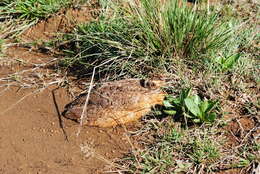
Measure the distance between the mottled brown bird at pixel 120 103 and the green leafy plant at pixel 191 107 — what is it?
0.13m

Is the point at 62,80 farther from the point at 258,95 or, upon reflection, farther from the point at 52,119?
the point at 258,95

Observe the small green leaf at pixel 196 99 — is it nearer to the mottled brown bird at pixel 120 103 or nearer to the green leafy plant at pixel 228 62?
the mottled brown bird at pixel 120 103

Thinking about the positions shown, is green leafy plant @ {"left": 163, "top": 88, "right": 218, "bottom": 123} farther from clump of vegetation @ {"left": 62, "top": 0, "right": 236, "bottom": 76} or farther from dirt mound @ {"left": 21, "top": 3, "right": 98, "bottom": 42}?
dirt mound @ {"left": 21, "top": 3, "right": 98, "bottom": 42}

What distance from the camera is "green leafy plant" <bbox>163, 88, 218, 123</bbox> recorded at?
9.21 ft

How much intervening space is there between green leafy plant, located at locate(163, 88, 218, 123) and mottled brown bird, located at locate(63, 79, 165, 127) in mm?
127

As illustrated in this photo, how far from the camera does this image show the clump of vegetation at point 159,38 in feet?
10.4

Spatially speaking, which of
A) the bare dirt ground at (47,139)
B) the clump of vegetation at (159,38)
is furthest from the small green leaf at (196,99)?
the bare dirt ground at (47,139)

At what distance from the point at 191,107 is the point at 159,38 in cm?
65

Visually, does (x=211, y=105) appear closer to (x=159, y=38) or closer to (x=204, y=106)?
(x=204, y=106)

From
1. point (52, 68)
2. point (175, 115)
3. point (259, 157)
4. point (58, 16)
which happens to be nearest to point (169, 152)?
point (175, 115)

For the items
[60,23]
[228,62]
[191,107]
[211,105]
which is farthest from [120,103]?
[60,23]

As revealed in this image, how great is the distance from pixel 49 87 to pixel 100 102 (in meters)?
0.57

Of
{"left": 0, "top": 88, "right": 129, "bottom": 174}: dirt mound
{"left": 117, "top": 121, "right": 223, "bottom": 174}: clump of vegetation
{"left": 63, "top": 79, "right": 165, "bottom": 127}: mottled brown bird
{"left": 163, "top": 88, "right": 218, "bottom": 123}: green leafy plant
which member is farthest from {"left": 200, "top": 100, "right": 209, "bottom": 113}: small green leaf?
{"left": 0, "top": 88, "right": 129, "bottom": 174}: dirt mound

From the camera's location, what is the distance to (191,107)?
281 centimetres
